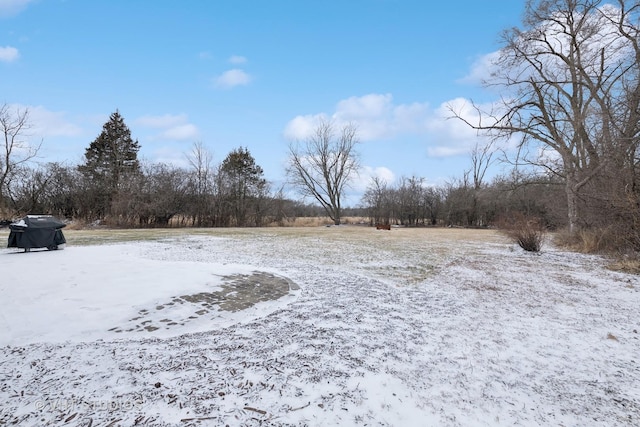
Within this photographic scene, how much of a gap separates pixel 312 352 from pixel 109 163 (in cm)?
3272

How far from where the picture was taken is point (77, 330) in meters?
3.24

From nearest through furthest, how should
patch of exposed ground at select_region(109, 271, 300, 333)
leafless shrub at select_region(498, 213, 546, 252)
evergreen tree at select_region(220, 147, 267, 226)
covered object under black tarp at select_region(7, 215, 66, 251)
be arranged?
patch of exposed ground at select_region(109, 271, 300, 333)
covered object under black tarp at select_region(7, 215, 66, 251)
leafless shrub at select_region(498, 213, 546, 252)
evergreen tree at select_region(220, 147, 267, 226)

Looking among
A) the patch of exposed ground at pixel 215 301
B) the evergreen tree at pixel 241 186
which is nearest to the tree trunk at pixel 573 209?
the patch of exposed ground at pixel 215 301

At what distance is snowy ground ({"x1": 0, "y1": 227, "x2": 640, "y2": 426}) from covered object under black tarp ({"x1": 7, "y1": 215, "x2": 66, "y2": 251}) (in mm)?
3827

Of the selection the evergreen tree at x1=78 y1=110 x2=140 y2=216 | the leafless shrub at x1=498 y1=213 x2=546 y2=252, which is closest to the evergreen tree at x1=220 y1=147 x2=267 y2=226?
the evergreen tree at x1=78 y1=110 x2=140 y2=216

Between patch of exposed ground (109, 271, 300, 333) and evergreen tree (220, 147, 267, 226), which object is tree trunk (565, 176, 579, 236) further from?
evergreen tree (220, 147, 267, 226)

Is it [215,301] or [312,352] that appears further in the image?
[215,301]

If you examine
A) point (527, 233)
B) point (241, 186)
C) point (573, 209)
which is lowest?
point (527, 233)

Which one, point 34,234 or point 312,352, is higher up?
point 34,234

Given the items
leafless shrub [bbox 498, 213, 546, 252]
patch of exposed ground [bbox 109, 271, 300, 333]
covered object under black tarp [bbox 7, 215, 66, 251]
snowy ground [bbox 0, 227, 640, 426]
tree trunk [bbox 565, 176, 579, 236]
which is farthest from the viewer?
tree trunk [bbox 565, 176, 579, 236]

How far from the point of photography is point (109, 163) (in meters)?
28.7

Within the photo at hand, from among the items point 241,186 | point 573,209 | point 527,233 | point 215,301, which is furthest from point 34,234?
point 241,186

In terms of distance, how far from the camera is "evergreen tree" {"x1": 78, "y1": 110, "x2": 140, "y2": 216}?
991 inches

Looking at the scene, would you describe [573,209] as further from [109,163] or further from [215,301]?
[109,163]
